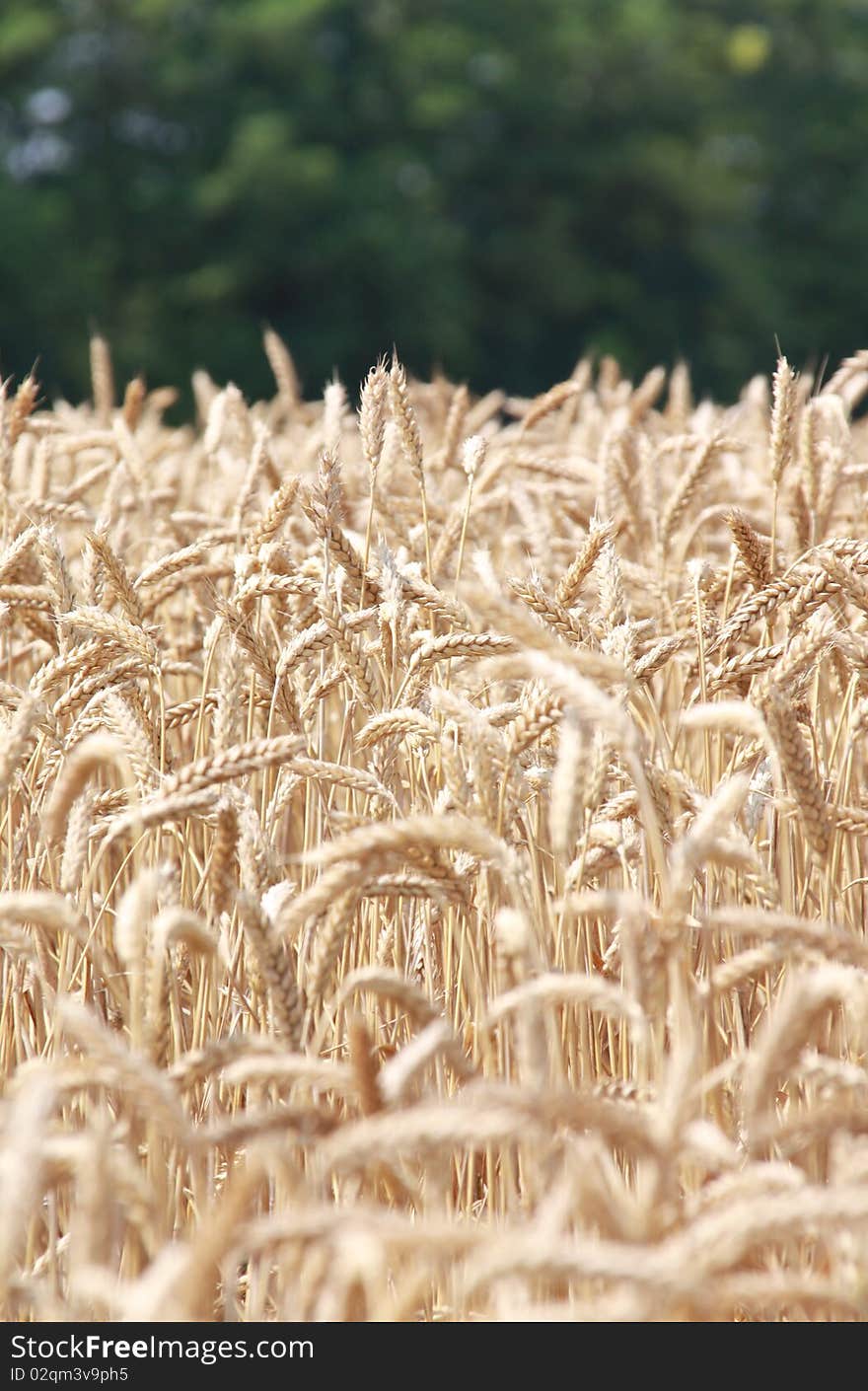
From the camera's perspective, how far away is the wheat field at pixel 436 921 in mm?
1054

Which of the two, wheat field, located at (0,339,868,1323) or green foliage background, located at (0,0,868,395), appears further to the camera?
green foliage background, located at (0,0,868,395)

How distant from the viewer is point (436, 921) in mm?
2066

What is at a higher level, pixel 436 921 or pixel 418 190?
pixel 418 190

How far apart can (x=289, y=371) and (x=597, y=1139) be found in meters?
3.27

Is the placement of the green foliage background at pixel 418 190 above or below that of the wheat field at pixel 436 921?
above

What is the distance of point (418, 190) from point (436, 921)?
25873mm

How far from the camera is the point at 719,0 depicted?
31594 millimetres

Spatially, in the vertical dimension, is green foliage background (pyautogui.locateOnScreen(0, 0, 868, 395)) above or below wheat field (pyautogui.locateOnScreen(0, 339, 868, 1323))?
above

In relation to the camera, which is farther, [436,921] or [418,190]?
[418,190]

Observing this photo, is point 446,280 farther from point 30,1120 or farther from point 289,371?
point 30,1120

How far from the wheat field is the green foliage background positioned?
66.0ft

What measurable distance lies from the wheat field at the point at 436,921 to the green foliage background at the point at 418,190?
2010cm

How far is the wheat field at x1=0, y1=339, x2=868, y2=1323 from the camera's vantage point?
1054 mm

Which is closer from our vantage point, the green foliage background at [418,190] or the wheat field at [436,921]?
the wheat field at [436,921]
